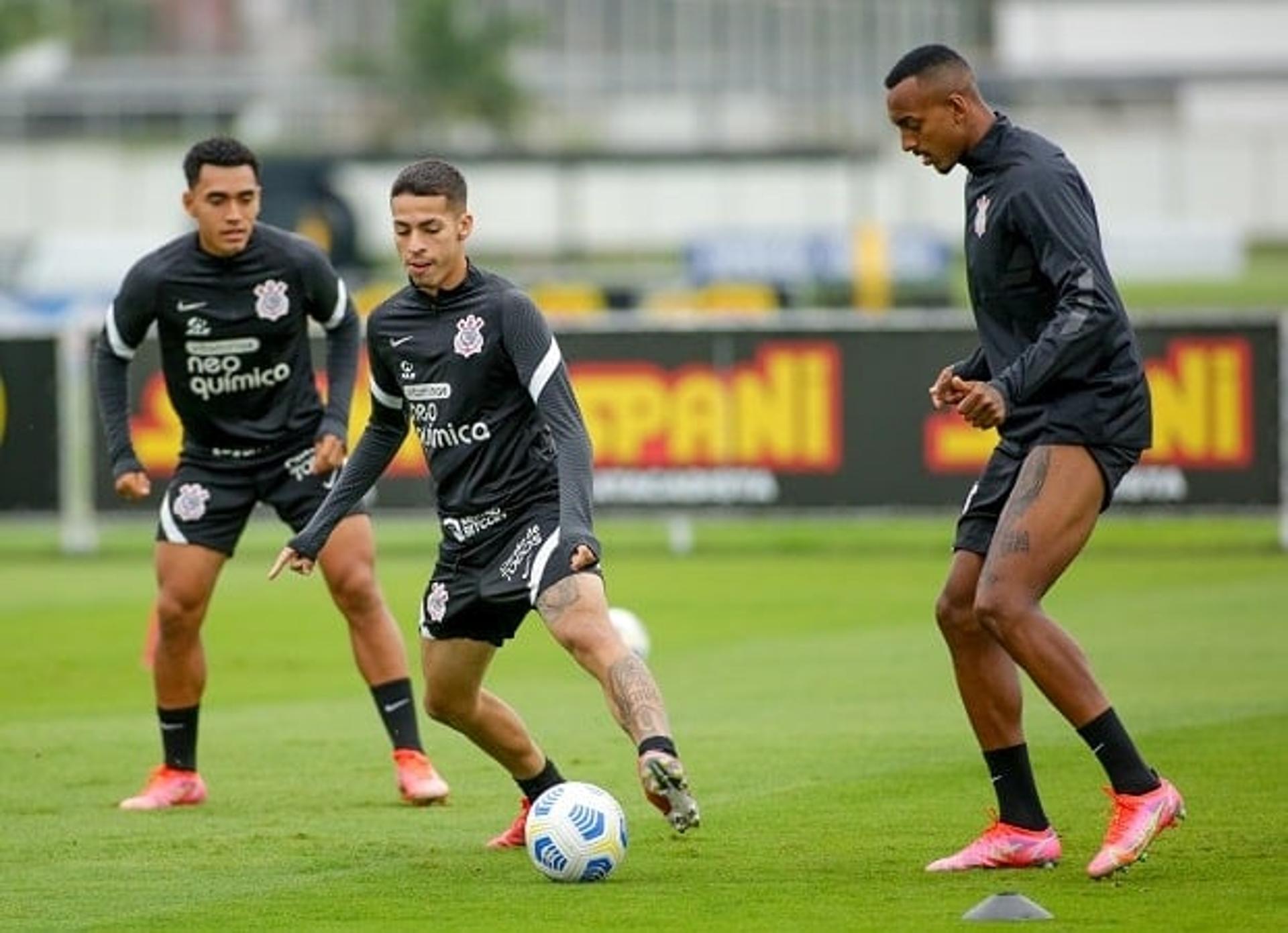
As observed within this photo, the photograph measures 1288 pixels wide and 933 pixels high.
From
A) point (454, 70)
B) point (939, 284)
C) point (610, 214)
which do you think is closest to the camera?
point (939, 284)

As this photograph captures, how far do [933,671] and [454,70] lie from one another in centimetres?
5927

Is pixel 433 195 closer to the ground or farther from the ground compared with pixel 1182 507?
farther from the ground

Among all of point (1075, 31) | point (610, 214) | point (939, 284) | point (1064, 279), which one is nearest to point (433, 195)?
point (1064, 279)

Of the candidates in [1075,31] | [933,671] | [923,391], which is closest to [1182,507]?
[923,391]

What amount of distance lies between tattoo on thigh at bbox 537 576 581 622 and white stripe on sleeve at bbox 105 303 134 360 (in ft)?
10.7

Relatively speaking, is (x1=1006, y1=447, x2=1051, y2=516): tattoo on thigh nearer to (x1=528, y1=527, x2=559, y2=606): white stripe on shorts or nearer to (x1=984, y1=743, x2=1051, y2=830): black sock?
(x1=984, y1=743, x2=1051, y2=830): black sock

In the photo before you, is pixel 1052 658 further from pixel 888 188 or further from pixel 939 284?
pixel 888 188

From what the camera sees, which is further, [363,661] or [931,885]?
[363,661]

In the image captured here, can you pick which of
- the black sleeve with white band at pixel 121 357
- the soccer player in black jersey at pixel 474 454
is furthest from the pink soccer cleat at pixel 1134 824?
the black sleeve with white band at pixel 121 357

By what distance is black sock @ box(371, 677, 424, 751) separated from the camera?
455 inches

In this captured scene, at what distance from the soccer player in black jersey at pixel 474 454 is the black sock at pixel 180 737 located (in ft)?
6.74

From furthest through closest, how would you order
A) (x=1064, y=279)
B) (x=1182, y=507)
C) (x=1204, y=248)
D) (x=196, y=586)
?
1. (x=1204, y=248)
2. (x=1182, y=507)
3. (x=196, y=586)
4. (x=1064, y=279)

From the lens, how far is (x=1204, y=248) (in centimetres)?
6050

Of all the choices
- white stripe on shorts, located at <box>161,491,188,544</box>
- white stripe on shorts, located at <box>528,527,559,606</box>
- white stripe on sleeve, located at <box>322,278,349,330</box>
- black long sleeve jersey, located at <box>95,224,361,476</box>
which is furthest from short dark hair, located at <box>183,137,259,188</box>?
white stripe on shorts, located at <box>528,527,559,606</box>
